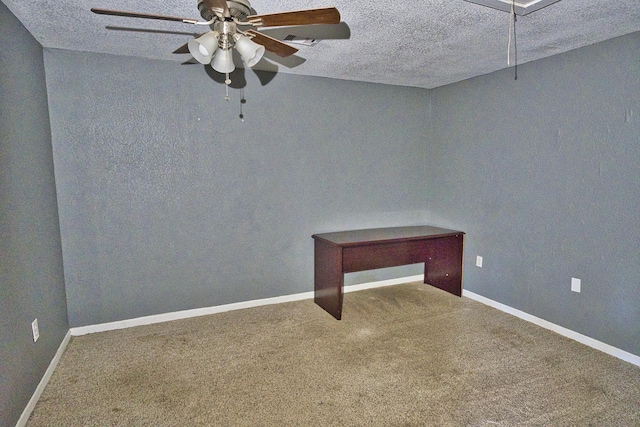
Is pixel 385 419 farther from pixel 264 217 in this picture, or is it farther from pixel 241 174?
pixel 241 174

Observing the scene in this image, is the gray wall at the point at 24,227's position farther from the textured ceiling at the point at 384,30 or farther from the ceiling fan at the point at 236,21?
the ceiling fan at the point at 236,21

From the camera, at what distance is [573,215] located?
2.80 metres

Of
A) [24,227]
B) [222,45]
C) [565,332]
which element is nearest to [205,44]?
[222,45]

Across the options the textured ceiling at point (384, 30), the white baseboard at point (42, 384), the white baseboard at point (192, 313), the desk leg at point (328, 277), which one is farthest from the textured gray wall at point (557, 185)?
the white baseboard at point (42, 384)

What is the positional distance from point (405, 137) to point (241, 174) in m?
1.87

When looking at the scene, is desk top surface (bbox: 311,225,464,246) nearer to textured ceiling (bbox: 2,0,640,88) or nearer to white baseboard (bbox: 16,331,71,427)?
textured ceiling (bbox: 2,0,640,88)

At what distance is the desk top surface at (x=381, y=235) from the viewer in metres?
3.29

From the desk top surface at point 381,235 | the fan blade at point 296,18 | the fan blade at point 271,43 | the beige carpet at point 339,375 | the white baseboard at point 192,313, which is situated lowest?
the beige carpet at point 339,375

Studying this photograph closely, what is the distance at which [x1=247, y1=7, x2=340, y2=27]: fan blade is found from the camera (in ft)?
4.87

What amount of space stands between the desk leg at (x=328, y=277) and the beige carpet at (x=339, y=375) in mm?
142

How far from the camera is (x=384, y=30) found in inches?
92.9

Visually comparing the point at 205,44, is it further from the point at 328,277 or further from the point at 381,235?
the point at 381,235

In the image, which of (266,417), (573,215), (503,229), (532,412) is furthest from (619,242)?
(266,417)

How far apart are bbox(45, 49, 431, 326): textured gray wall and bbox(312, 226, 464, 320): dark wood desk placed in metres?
0.27
